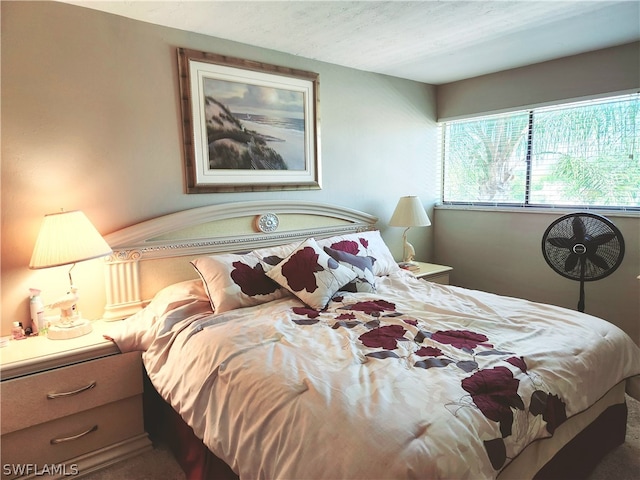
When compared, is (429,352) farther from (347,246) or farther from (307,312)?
(347,246)

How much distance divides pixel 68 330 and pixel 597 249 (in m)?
3.03

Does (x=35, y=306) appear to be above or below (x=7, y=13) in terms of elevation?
below

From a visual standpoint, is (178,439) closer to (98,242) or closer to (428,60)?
(98,242)

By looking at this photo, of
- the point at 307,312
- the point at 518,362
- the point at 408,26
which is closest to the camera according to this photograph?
the point at 518,362

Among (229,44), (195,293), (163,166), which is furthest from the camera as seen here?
(229,44)

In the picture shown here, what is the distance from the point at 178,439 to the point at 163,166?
151 centimetres

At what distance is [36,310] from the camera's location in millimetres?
2031

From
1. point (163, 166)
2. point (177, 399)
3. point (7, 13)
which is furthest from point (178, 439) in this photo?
point (7, 13)

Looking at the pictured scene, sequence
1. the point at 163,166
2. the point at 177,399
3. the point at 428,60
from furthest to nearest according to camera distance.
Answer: the point at 428,60, the point at 163,166, the point at 177,399

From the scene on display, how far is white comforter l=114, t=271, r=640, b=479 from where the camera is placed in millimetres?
1128

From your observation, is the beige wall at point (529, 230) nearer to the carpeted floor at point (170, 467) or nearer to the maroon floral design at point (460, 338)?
the carpeted floor at point (170, 467)

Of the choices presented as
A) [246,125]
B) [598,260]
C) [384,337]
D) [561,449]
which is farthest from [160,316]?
[598,260]

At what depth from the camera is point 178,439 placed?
6.36 feet

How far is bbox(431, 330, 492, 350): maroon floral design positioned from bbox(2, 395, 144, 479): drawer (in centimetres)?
152
